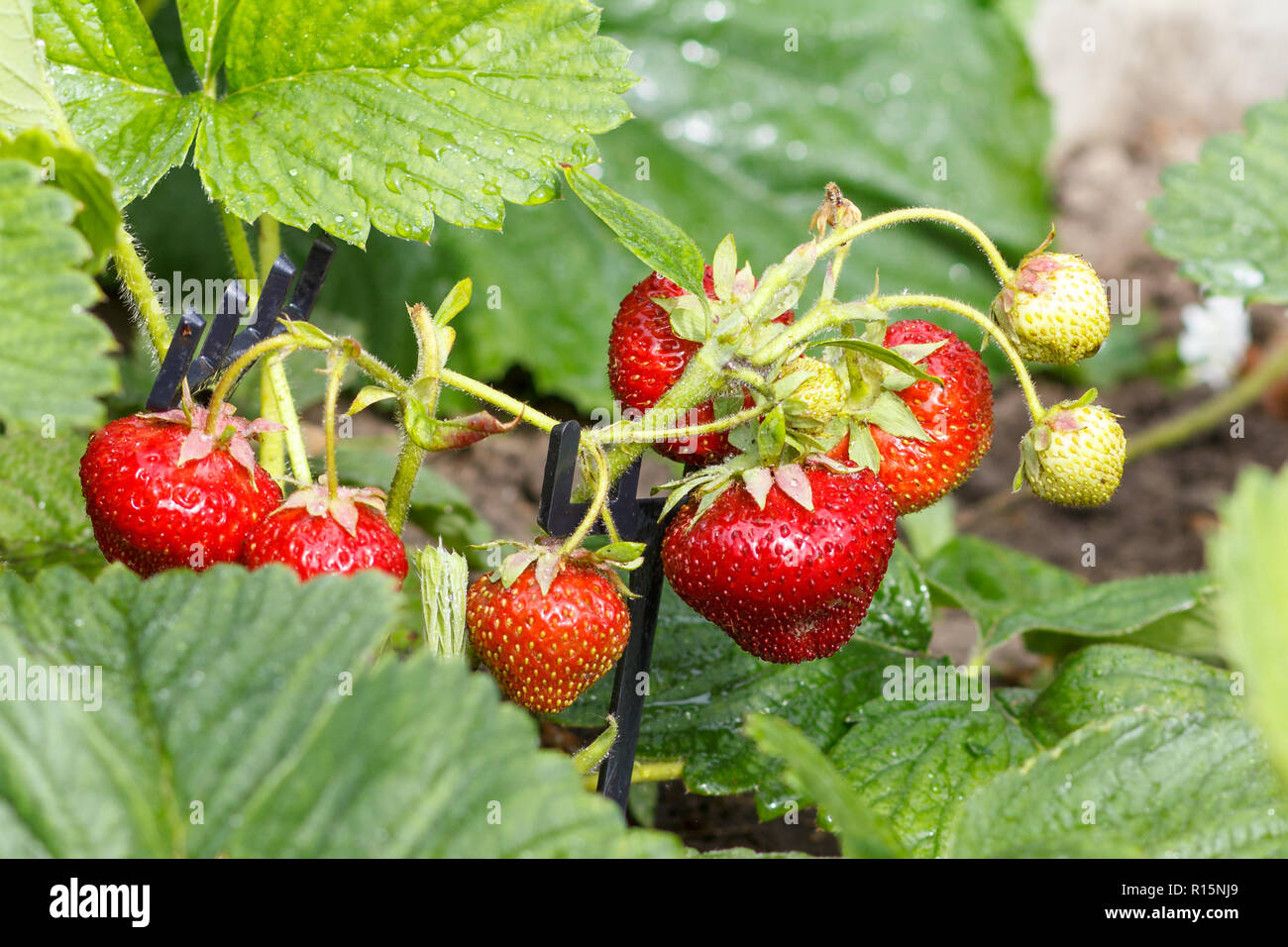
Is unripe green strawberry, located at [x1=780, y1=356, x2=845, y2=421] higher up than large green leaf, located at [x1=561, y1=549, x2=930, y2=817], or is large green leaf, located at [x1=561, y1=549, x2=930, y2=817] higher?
unripe green strawberry, located at [x1=780, y1=356, x2=845, y2=421]

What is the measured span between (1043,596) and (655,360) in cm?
87

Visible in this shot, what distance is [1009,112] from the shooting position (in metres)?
2.27

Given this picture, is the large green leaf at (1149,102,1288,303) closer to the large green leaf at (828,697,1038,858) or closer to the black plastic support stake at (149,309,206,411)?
the large green leaf at (828,697,1038,858)

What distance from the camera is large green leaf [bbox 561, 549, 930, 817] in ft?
3.70

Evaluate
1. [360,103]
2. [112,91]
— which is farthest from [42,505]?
[360,103]

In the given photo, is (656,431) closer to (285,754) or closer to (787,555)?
(787,555)

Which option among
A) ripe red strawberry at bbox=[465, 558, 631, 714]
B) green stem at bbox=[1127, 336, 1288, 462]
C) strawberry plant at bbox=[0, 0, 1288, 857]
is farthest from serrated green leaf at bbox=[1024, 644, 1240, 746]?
green stem at bbox=[1127, 336, 1288, 462]

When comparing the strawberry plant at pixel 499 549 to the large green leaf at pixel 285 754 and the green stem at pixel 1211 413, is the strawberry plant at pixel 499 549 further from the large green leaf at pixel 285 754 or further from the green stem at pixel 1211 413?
the green stem at pixel 1211 413

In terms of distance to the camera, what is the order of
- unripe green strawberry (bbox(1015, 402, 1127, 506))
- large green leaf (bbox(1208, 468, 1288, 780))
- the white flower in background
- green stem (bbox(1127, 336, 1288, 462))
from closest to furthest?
large green leaf (bbox(1208, 468, 1288, 780)) → unripe green strawberry (bbox(1015, 402, 1127, 506)) → green stem (bbox(1127, 336, 1288, 462)) → the white flower in background

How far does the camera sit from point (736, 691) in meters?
1.19

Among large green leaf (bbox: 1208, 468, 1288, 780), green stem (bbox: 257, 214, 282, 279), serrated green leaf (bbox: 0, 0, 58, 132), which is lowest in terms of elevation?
large green leaf (bbox: 1208, 468, 1288, 780)

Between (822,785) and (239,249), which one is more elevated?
(239,249)

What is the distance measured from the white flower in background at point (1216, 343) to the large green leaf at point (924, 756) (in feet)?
4.97

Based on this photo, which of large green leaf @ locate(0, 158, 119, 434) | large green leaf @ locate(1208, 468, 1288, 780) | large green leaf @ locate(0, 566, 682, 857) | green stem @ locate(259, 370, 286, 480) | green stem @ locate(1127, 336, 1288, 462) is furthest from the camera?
green stem @ locate(1127, 336, 1288, 462)
